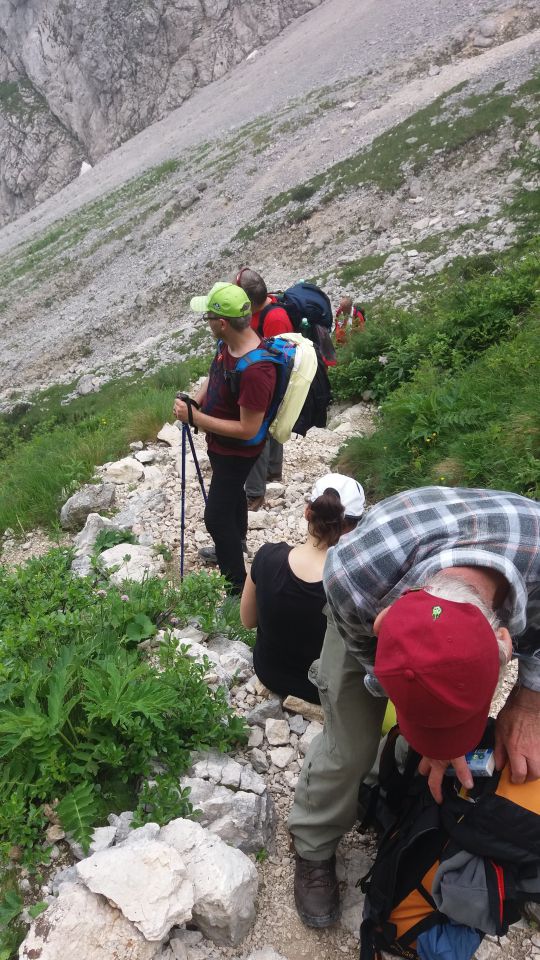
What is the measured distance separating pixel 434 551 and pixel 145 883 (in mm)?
1526

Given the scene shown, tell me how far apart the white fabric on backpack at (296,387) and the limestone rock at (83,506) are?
7.90 feet

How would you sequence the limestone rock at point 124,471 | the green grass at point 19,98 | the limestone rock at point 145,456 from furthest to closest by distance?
the green grass at point 19,98
the limestone rock at point 145,456
the limestone rock at point 124,471

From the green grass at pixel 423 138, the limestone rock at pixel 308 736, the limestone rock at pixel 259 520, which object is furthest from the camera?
the green grass at pixel 423 138

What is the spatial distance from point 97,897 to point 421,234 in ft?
65.4

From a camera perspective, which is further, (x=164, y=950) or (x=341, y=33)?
(x=341, y=33)

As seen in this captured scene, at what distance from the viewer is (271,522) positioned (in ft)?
18.8

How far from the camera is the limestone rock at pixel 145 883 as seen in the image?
77.0 inches

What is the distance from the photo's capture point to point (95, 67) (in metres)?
71.6

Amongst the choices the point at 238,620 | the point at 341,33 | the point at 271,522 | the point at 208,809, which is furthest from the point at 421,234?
the point at 341,33

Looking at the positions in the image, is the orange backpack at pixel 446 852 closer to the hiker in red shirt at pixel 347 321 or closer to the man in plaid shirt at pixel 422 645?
the man in plaid shirt at pixel 422 645

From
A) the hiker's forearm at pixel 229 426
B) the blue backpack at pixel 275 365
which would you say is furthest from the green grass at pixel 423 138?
the hiker's forearm at pixel 229 426

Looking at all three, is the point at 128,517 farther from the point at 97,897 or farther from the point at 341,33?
the point at 341,33

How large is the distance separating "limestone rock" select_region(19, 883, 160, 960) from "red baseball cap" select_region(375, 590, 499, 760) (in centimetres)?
136

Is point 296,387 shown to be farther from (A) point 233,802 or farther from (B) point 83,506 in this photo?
(B) point 83,506
